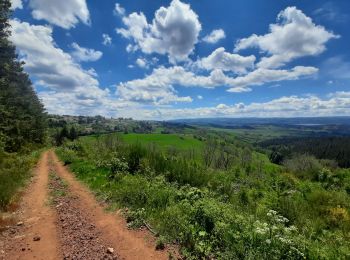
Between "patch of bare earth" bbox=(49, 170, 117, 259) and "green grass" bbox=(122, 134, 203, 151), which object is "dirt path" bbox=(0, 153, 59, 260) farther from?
"green grass" bbox=(122, 134, 203, 151)

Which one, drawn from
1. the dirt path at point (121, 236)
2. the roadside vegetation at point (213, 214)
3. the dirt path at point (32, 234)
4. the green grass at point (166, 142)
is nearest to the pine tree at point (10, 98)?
the roadside vegetation at point (213, 214)

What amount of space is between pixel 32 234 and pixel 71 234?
3.72 feet

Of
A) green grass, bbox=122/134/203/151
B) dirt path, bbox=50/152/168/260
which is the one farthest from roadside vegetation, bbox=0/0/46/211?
green grass, bbox=122/134/203/151

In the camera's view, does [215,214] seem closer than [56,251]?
No

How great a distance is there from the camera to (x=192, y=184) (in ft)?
48.3

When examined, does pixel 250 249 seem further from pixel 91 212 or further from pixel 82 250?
pixel 91 212

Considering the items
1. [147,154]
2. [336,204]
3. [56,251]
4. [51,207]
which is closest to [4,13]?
[147,154]

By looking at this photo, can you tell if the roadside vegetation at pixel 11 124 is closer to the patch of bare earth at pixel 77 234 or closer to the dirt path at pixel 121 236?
the patch of bare earth at pixel 77 234

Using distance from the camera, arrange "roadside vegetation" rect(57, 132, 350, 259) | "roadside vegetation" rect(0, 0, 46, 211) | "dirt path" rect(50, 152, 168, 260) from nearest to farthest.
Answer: "roadside vegetation" rect(57, 132, 350, 259) → "dirt path" rect(50, 152, 168, 260) → "roadside vegetation" rect(0, 0, 46, 211)

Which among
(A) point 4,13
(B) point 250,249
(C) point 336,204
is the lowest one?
(C) point 336,204

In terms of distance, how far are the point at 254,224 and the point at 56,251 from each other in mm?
4740

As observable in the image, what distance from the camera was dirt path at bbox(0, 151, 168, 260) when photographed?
6.72 meters

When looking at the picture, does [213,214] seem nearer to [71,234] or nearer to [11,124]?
[71,234]

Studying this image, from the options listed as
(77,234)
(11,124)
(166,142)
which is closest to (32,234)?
(77,234)
